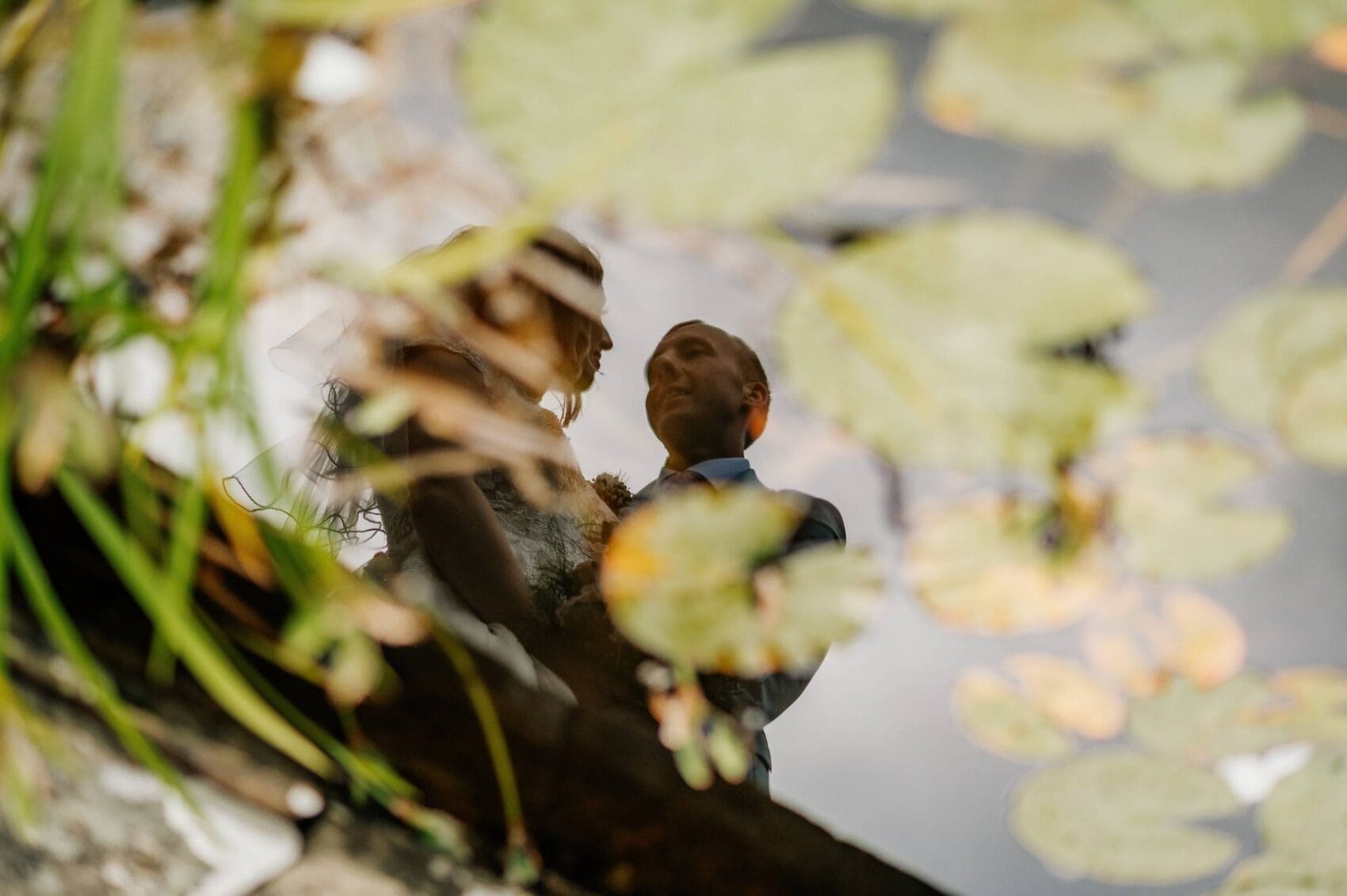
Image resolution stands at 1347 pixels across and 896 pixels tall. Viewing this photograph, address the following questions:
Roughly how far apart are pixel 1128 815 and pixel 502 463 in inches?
19.1

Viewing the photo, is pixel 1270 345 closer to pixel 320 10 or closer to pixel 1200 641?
pixel 1200 641

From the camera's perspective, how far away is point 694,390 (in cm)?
55

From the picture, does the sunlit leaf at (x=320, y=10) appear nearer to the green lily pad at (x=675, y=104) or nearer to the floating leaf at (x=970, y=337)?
the green lily pad at (x=675, y=104)

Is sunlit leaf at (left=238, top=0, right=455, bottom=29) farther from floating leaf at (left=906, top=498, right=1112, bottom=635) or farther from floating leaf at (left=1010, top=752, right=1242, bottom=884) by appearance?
floating leaf at (left=1010, top=752, right=1242, bottom=884)

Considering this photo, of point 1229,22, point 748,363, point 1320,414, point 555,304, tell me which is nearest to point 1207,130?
point 1229,22

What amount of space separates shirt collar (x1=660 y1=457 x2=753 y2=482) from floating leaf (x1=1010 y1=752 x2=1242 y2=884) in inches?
11.4

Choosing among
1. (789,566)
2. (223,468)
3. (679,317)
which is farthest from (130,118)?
(789,566)

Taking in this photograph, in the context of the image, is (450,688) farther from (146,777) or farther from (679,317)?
(679,317)

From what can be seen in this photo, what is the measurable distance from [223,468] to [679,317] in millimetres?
287

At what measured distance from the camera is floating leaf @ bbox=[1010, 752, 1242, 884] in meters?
0.48

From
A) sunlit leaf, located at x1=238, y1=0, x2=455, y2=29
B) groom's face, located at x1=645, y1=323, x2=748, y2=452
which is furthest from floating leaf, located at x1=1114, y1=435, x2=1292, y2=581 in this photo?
sunlit leaf, located at x1=238, y1=0, x2=455, y2=29

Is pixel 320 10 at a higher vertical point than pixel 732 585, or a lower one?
higher

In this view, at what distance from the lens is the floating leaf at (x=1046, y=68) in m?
0.33

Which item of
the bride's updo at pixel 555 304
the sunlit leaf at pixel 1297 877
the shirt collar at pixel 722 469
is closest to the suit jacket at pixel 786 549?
the shirt collar at pixel 722 469
